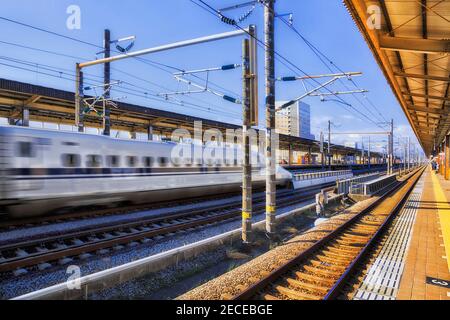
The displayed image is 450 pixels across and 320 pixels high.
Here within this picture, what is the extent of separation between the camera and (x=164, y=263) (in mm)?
6934

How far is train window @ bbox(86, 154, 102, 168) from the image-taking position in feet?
38.4

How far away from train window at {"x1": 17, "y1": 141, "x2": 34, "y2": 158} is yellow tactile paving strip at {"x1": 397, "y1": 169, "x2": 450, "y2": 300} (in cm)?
1052

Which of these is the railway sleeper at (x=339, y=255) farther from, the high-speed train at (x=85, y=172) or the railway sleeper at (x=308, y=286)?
the high-speed train at (x=85, y=172)

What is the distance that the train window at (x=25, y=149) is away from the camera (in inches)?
386

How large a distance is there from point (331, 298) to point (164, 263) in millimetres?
3482

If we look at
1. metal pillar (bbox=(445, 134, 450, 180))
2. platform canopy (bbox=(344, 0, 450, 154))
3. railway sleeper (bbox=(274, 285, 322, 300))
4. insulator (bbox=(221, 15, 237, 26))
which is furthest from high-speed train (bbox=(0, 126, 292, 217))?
metal pillar (bbox=(445, 134, 450, 180))

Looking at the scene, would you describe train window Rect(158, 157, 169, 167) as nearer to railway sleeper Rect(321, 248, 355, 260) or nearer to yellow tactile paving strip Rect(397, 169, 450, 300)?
railway sleeper Rect(321, 248, 355, 260)

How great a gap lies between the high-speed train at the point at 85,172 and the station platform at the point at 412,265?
30.7ft

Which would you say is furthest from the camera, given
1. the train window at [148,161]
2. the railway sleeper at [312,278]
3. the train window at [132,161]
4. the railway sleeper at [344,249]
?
the train window at [148,161]

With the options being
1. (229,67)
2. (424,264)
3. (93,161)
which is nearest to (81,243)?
(93,161)

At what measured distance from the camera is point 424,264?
7.20 meters

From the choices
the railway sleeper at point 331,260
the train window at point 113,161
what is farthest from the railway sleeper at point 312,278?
the train window at point 113,161
